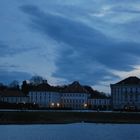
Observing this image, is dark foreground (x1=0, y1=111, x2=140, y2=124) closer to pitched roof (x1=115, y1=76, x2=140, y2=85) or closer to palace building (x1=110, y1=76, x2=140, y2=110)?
palace building (x1=110, y1=76, x2=140, y2=110)

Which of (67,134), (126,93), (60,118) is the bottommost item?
(67,134)

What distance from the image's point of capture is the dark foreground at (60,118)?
83062 millimetres

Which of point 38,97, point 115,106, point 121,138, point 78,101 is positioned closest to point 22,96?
point 38,97

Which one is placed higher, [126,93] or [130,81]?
→ [130,81]

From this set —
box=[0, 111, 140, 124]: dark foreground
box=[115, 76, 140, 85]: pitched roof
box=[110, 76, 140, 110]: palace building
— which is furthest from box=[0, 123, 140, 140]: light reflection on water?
box=[115, 76, 140, 85]: pitched roof

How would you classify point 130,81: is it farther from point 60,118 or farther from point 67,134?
point 67,134

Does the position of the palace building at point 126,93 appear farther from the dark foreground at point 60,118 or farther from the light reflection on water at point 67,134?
the light reflection on water at point 67,134

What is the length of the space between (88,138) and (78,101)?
146 metres

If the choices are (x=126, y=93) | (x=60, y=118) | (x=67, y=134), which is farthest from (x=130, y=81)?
(x=67, y=134)

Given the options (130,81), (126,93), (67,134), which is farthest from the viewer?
(130,81)

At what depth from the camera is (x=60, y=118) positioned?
88.6 m

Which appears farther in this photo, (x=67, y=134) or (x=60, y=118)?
(x=60, y=118)

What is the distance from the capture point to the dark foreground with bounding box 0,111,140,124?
3270 inches

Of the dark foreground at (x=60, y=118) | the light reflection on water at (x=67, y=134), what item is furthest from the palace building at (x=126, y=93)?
the light reflection on water at (x=67, y=134)
